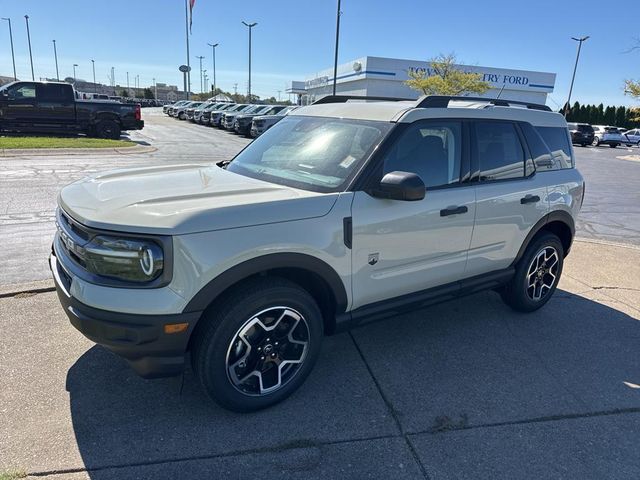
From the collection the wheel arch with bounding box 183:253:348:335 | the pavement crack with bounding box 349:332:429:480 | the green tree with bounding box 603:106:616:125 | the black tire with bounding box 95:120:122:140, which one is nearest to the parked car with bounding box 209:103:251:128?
the black tire with bounding box 95:120:122:140

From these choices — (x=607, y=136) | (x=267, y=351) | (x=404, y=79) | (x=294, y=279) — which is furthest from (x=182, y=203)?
(x=404, y=79)

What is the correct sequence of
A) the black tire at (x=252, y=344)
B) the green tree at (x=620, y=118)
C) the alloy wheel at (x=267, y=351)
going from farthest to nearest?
the green tree at (x=620, y=118) → the alloy wheel at (x=267, y=351) → the black tire at (x=252, y=344)

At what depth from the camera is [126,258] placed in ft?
8.00

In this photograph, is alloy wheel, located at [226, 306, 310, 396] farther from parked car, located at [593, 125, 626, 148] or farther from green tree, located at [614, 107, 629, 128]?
green tree, located at [614, 107, 629, 128]

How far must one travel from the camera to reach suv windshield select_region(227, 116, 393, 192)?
10.5 feet

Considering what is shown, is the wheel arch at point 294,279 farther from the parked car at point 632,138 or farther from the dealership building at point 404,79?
the dealership building at point 404,79

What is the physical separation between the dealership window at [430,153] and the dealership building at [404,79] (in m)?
46.4

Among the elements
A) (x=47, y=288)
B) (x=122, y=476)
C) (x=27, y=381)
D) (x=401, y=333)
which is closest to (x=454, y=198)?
(x=401, y=333)

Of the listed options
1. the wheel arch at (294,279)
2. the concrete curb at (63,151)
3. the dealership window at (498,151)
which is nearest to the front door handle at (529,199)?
the dealership window at (498,151)

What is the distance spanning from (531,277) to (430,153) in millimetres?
1873

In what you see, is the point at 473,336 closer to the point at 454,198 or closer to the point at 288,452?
the point at 454,198

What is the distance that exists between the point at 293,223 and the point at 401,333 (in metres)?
1.81

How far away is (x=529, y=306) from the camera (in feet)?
15.1

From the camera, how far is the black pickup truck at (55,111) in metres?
17.3
